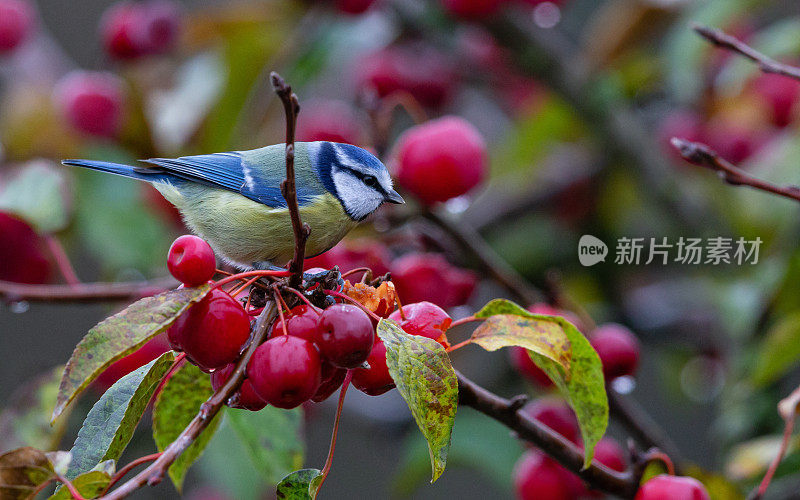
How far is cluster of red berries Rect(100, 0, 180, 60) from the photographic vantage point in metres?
1.94

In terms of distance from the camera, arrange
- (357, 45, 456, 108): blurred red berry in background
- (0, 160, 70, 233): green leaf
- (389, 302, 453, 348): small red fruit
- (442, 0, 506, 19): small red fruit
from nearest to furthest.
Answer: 1. (389, 302, 453, 348): small red fruit
2. (0, 160, 70, 233): green leaf
3. (442, 0, 506, 19): small red fruit
4. (357, 45, 456, 108): blurred red berry in background

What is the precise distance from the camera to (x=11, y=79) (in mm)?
2473

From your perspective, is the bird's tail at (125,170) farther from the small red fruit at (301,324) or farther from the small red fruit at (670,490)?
the small red fruit at (670,490)

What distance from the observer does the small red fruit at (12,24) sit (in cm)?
216

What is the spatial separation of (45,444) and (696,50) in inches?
57.8

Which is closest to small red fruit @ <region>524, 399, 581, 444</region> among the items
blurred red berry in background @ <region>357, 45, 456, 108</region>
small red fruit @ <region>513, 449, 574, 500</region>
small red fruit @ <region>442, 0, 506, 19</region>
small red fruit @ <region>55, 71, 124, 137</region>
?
small red fruit @ <region>513, 449, 574, 500</region>

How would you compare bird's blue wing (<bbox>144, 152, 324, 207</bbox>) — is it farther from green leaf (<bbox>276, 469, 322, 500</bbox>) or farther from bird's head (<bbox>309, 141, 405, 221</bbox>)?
green leaf (<bbox>276, 469, 322, 500</bbox>)

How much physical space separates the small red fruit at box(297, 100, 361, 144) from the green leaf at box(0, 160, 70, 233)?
1.81ft

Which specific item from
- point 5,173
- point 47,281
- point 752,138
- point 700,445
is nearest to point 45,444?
point 47,281

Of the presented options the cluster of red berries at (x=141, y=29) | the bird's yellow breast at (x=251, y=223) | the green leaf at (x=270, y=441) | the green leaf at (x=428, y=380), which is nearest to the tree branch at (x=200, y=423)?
the green leaf at (x=428, y=380)

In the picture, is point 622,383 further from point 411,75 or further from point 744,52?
point 411,75

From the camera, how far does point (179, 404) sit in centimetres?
91

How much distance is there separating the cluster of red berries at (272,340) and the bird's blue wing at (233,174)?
46 centimetres

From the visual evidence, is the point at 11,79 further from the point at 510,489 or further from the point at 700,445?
the point at 700,445
